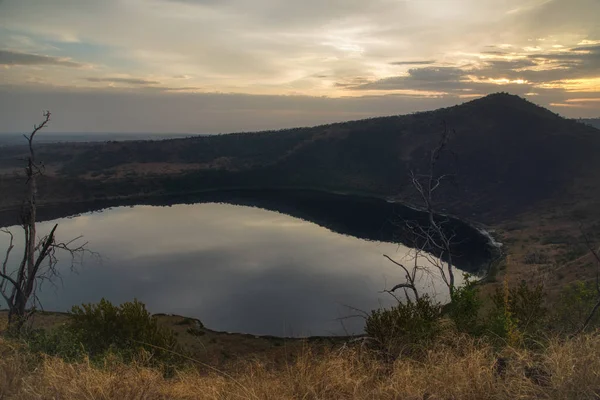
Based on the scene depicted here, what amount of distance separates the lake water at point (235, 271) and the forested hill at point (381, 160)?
2765 centimetres

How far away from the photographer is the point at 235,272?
46.3 m

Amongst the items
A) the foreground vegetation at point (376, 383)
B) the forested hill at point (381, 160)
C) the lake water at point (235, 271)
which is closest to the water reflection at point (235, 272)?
the lake water at point (235, 271)

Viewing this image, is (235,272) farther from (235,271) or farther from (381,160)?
(381,160)

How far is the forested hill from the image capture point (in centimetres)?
7594

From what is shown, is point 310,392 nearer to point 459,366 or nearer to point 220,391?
point 220,391

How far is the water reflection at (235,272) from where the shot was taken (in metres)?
35.4

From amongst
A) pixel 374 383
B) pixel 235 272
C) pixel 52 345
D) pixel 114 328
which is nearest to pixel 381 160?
pixel 235 272

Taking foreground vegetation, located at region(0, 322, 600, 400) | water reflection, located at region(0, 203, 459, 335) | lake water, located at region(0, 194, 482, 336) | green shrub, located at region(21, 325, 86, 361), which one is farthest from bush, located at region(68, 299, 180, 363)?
lake water, located at region(0, 194, 482, 336)

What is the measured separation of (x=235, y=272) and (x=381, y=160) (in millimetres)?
66877

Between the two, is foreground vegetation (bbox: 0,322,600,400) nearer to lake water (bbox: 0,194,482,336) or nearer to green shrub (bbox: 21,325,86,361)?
green shrub (bbox: 21,325,86,361)

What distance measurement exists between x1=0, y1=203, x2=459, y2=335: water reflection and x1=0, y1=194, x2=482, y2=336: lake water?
119mm

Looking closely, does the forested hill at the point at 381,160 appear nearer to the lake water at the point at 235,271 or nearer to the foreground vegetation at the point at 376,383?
the lake water at the point at 235,271

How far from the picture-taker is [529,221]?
62.2 metres

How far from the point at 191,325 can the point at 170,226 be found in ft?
131
